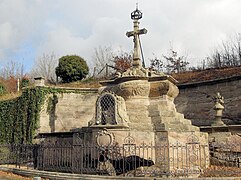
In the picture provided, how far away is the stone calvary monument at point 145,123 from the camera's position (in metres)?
10.8

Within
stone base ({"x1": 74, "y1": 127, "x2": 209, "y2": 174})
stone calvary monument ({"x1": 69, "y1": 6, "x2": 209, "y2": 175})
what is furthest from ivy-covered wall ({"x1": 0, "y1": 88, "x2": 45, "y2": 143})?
stone base ({"x1": 74, "y1": 127, "x2": 209, "y2": 174})

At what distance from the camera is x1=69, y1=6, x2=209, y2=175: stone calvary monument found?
1077 centimetres

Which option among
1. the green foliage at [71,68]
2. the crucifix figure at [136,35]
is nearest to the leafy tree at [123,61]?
the green foliage at [71,68]

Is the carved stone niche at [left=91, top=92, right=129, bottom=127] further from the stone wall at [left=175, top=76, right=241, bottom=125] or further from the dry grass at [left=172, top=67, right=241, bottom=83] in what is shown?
the dry grass at [left=172, top=67, right=241, bottom=83]

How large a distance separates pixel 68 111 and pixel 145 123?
14137mm

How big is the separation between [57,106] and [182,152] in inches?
597

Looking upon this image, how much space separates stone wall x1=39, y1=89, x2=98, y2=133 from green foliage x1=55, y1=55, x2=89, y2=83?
5.06m

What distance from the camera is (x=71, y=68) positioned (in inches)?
1185

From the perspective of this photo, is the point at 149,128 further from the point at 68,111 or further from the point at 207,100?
the point at 68,111

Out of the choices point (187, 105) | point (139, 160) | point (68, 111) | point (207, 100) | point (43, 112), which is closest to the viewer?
point (139, 160)

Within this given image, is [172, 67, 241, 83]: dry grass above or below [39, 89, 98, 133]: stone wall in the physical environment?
above

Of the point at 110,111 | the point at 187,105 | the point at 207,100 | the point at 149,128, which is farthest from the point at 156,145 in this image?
the point at 187,105

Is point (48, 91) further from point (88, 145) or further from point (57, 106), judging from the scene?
point (88, 145)

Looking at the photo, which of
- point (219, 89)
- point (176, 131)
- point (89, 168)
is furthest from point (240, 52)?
point (89, 168)
